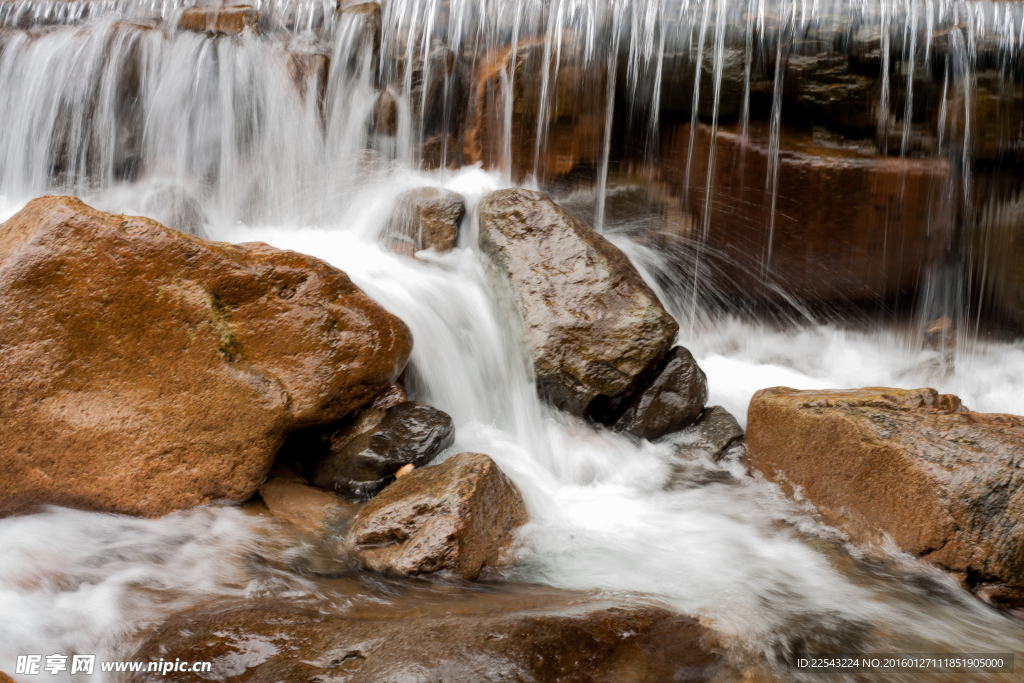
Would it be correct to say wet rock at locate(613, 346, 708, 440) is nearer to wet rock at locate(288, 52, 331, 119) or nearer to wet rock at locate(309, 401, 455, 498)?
wet rock at locate(309, 401, 455, 498)

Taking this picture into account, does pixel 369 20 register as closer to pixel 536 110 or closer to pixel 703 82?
pixel 536 110

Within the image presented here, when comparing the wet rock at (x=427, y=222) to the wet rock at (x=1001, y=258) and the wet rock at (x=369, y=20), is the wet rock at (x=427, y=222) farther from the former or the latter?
the wet rock at (x=1001, y=258)

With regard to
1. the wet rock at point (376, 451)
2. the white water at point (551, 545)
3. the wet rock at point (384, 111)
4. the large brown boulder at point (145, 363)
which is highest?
the wet rock at point (384, 111)

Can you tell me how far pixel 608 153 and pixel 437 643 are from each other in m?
5.13

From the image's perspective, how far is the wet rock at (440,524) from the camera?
2851mm

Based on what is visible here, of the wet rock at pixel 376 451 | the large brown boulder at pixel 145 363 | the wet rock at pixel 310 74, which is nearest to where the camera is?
the large brown boulder at pixel 145 363

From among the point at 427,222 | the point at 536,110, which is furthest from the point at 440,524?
the point at 536,110

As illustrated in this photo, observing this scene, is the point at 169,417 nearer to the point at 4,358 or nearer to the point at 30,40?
the point at 4,358

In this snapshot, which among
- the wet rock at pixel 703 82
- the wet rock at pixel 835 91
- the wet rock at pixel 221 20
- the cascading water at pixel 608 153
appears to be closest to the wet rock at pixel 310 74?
the cascading water at pixel 608 153

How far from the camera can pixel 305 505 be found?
3395 millimetres

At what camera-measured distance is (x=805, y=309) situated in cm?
628

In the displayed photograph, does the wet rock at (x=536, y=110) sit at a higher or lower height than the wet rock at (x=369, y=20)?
lower

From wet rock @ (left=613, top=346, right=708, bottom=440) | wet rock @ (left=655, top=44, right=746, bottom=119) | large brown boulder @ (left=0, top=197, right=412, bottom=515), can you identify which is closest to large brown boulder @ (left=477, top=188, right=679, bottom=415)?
wet rock @ (left=613, top=346, right=708, bottom=440)

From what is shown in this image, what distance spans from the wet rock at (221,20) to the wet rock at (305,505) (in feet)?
18.1
